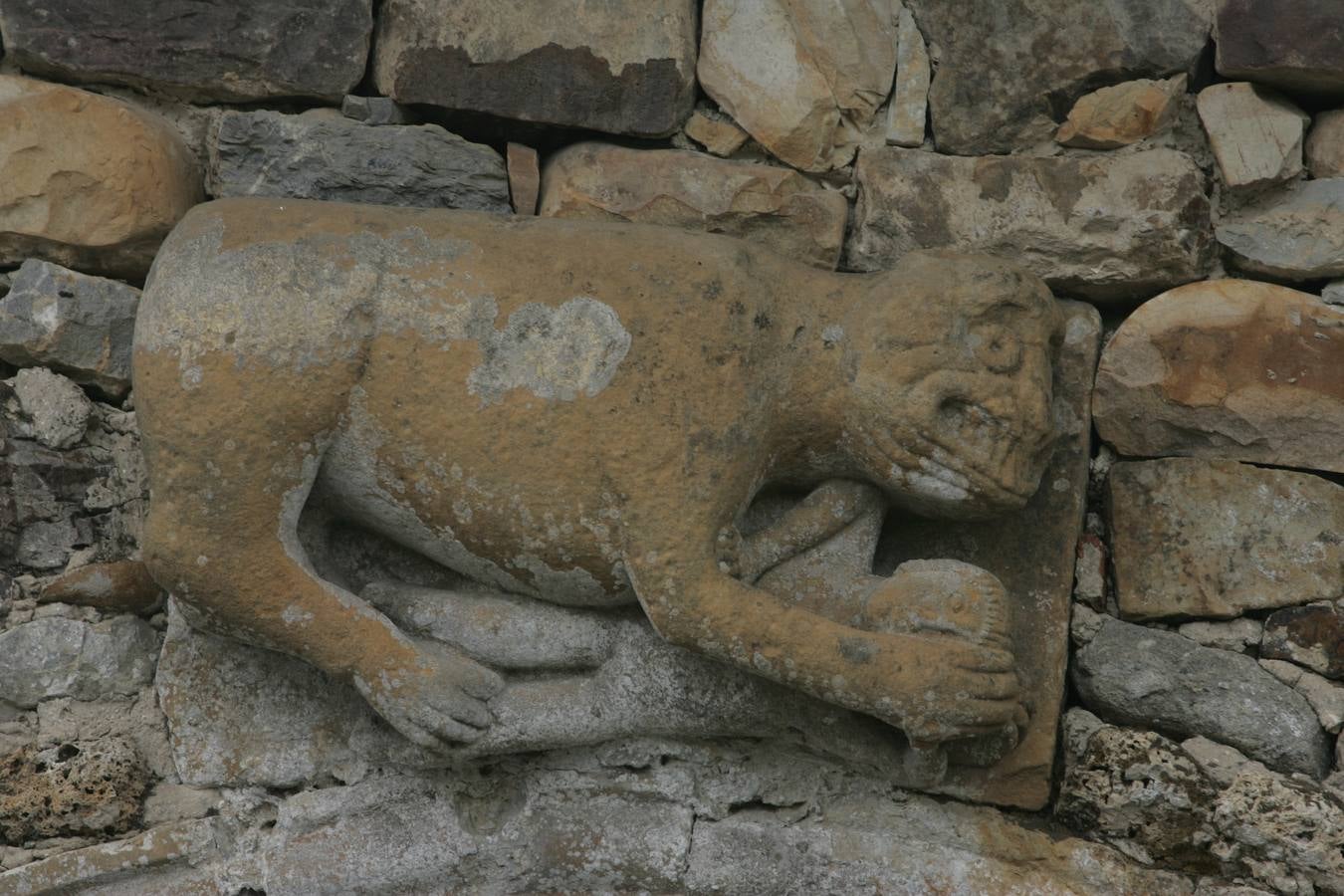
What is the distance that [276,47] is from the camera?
2877mm

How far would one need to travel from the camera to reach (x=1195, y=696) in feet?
8.64

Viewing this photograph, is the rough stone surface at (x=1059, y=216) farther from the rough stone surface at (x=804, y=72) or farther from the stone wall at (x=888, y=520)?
the rough stone surface at (x=804, y=72)

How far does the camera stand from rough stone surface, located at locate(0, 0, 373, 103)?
9.26ft

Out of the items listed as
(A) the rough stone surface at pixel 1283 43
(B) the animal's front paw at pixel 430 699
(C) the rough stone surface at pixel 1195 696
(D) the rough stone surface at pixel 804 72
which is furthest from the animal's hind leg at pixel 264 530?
(A) the rough stone surface at pixel 1283 43

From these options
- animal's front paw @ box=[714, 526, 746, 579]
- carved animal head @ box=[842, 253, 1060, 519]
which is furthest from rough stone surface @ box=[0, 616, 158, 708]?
carved animal head @ box=[842, 253, 1060, 519]

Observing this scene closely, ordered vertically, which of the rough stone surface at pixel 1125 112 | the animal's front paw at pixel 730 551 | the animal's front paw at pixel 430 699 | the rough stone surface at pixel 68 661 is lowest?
the rough stone surface at pixel 68 661

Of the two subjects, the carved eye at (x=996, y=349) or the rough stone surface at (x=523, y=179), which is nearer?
the carved eye at (x=996, y=349)

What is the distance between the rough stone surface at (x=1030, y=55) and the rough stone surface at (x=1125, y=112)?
0.09 ft

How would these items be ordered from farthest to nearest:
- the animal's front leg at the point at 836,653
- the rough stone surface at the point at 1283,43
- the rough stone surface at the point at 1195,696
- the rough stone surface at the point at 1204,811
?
the rough stone surface at the point at 1283,43 < the rough stone surface at the point at 1195,696 < the rough stone surface at the point at 1204,811 < the animal's front leg at the point at 836,653

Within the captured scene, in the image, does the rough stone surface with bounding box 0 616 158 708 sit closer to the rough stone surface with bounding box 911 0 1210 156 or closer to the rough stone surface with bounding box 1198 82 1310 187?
the rough stone surface with bounding box 911 0 1210 156

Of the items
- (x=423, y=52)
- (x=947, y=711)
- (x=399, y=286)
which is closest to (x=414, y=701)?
(x=399, y=286)

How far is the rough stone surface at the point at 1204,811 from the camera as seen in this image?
8.12ft

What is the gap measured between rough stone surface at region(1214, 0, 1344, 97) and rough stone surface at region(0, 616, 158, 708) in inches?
91.3

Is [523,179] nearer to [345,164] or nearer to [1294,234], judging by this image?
[345,164]
